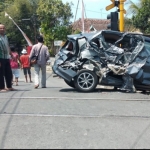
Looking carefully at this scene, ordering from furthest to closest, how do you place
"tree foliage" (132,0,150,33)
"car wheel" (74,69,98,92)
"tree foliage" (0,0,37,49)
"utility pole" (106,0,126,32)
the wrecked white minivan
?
"tree foliage" (0,0,37,49)
"tree foliage" (132,0,150,33)
"utility pole" (106,0,126,32)
"car wheel" (74,69,98,92)
the wrecked white minivan

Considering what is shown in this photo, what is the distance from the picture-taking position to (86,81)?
12523 millimetres

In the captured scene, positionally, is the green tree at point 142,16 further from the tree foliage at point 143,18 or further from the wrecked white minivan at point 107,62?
the wrecked white minivan at point 107,62

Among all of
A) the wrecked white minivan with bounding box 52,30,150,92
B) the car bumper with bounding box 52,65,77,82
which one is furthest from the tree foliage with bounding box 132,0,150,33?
the car bumper with bounding box 52,65,77,82

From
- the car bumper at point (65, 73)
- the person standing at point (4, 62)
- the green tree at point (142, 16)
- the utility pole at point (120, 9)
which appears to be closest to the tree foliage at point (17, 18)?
the green tree at point (142, 16)

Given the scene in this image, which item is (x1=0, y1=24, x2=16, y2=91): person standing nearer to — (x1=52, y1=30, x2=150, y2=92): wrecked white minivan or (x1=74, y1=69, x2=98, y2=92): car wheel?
(x1=52, y1=30, x2=150, y2=92): wrecked white minivan

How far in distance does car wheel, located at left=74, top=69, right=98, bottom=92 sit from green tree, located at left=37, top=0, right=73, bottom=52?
117 ft

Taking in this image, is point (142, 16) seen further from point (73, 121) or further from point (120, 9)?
point (73, 121)

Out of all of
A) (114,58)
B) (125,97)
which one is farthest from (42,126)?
(114,58)

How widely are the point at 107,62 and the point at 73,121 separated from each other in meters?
4.77

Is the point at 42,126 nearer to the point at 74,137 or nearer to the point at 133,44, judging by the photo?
the point at 74,137

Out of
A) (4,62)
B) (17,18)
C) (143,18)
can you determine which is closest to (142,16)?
(143,18)

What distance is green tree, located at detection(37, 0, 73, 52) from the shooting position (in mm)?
48188

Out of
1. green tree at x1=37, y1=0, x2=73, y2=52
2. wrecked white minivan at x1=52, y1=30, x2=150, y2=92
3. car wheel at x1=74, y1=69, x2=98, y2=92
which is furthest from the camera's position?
green tree at x1=37, y1=0, x2=73, y2=52

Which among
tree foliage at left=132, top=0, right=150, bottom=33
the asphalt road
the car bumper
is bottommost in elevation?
the asphalt road
